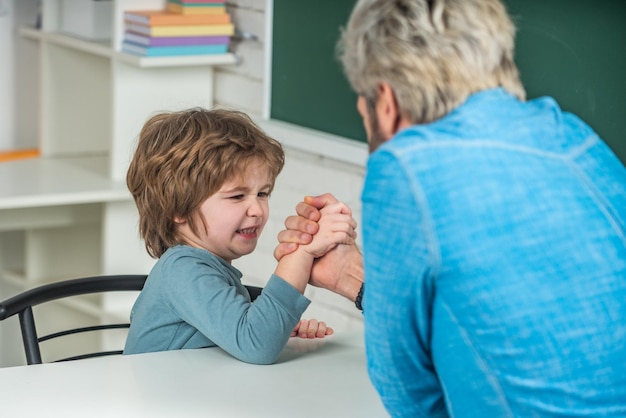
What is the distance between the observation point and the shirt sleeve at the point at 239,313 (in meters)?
1.55

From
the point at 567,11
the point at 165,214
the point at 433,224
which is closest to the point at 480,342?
the point at 433,224

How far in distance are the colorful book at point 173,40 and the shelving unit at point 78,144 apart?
0.04 meters

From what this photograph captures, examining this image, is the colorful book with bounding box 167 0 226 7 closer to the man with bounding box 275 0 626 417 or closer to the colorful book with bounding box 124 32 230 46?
the colorful book with bounding box 124 32 230 46

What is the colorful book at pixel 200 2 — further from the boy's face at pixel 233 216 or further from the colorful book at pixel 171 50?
the boy's face at pixel 233 216

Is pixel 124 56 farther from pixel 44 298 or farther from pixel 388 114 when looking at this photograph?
pixel 388 114

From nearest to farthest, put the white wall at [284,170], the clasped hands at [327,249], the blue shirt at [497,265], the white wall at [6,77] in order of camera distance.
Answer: the blue shirt at [497,265]
the clasped hands at [327,249]
the white wall at [284,170]
the white wall at [6,77]

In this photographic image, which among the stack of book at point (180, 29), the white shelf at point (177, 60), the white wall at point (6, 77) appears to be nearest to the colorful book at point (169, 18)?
the stack of book at point (180, 29)

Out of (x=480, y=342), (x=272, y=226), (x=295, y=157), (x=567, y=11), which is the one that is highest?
(x=567, y=11)

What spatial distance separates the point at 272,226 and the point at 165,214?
138cm

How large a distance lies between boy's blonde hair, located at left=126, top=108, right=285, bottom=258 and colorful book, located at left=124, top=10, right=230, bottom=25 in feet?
4.14

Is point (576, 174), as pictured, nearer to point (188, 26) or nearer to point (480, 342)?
point (480, 342)

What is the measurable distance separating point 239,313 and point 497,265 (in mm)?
595

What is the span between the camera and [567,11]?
216 cm

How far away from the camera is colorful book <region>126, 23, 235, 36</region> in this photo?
9.87 ft
